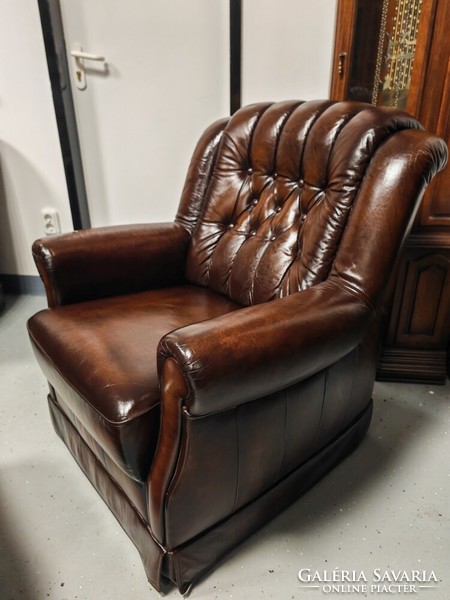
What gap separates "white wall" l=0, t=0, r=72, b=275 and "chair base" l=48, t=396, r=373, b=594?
4.41 ft

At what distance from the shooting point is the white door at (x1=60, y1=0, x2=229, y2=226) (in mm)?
1887

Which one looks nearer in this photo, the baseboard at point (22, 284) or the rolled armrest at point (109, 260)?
the rolled armrest at point (109, 260)

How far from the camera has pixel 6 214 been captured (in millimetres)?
2367

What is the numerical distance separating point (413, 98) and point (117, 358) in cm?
115

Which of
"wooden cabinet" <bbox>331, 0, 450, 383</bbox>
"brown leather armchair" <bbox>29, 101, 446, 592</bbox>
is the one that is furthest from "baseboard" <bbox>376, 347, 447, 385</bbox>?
"brown leather armchair" <bbox>29, 101, 446, 592</bbox>

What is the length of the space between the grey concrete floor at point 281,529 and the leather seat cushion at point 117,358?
0.28 metres

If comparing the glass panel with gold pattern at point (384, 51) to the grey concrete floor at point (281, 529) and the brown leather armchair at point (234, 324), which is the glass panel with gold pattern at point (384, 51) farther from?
the grey concrete floor at point (281, 529)

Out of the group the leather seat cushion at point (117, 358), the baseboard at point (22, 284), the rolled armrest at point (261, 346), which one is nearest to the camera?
the rolled armrest at point (261, 346)

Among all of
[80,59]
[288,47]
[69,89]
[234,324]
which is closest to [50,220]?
[69,89]

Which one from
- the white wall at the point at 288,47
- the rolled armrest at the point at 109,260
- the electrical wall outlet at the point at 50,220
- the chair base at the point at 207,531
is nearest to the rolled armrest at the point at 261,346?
the chair base at the point at 207,531

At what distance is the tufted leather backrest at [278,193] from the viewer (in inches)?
44.9

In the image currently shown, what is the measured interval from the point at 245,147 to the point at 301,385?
818mm

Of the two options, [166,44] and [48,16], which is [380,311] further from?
[48,16]

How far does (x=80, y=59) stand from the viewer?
2.03m
